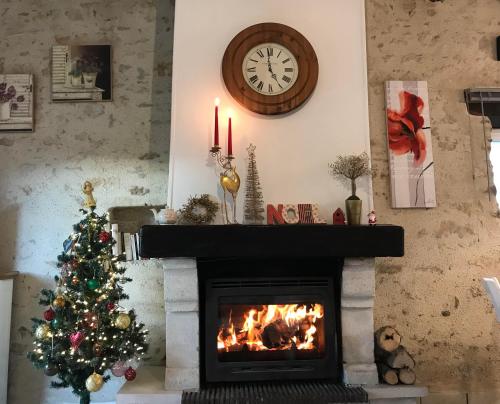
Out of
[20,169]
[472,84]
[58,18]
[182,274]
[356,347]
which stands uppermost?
[58,18]

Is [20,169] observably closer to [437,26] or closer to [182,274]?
[182,274]

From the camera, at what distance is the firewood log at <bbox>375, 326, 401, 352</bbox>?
2.56 metres

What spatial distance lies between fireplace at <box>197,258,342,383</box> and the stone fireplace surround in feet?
0.33

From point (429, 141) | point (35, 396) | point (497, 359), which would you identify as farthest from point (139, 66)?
point (497, 359)

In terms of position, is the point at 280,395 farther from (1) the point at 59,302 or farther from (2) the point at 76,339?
(1) the point at 59,302

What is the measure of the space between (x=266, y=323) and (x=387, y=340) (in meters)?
0.73

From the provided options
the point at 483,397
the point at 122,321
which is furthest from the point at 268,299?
the point at 483,397

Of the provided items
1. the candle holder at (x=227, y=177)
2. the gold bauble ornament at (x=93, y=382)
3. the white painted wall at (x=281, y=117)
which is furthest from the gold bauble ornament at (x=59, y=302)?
the candle holder at (x=227, y=177)

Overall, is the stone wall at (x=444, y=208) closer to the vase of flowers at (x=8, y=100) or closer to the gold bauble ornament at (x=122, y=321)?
the gold bauble ornament at (x=122, y=321)

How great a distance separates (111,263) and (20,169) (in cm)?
110

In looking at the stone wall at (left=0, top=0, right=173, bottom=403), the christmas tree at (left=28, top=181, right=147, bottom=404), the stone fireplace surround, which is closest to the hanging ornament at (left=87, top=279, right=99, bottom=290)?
the christmas tree at (left=28, top=181, right=147, bottom=404)

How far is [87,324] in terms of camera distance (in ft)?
8.00

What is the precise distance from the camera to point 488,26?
10.5 feet

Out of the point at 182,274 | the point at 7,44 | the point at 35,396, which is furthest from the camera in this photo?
the point at 7,44
